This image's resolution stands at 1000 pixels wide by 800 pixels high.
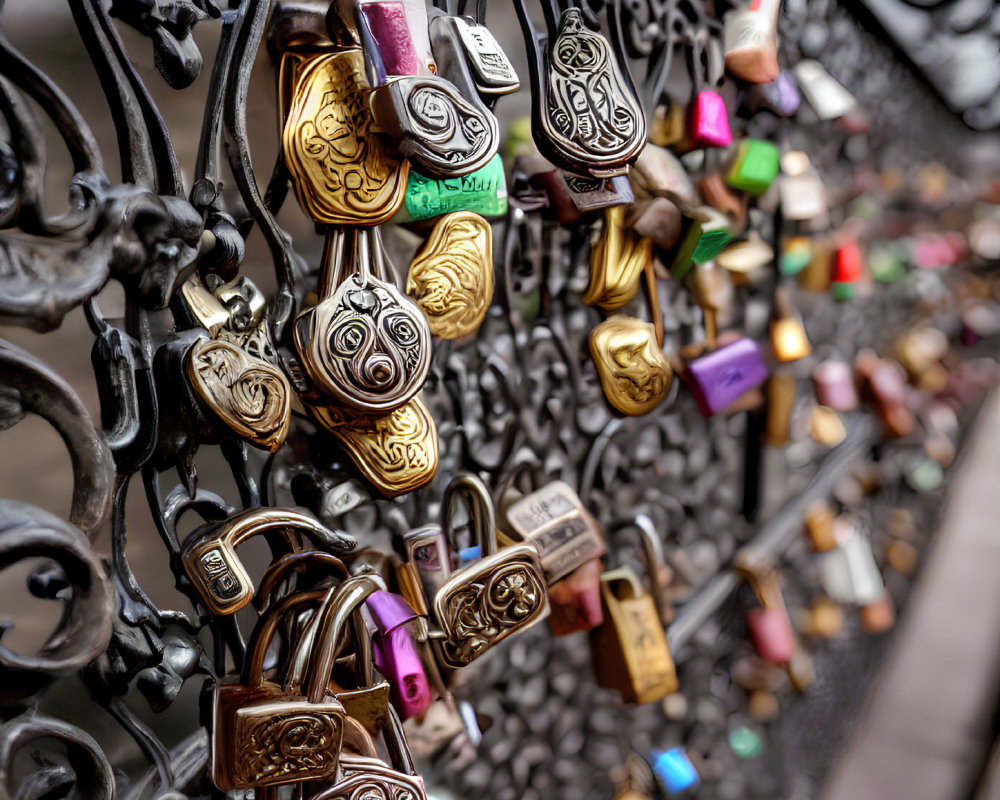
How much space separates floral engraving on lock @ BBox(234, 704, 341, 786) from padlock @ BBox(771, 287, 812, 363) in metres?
0.52

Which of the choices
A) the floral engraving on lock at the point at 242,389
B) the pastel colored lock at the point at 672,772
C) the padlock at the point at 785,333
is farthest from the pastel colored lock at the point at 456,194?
the pastel colored lock at the point at 672,772

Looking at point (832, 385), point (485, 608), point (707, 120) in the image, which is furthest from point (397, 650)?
point (832, 385)

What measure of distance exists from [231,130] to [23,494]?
18cm

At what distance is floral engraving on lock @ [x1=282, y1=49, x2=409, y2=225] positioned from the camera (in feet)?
1.28

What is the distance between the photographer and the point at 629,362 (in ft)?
1.84

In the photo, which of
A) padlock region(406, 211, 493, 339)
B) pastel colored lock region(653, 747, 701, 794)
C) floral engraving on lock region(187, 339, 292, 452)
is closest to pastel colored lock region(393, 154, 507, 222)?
padlock region(406, 211, 493, 339)

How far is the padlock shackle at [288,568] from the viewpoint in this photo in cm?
39

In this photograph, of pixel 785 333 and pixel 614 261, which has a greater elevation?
pixel 614 261

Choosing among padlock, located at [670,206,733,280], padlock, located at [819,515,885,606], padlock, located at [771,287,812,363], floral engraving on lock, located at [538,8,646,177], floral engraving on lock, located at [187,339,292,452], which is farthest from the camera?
padlock, located at [819,515,885,606]

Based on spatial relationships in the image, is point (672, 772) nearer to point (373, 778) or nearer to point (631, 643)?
point (631, 643)

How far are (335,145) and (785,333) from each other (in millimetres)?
468

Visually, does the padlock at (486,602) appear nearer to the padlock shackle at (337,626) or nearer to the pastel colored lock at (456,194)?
the padlock shackle at (337,626)

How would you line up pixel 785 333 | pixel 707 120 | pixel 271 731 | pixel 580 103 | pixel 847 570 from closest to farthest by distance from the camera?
1. pixel 271 731
2. pixel 580 103
3. pixel 707 120
4. pixel 785 333
5. pixel 847 570

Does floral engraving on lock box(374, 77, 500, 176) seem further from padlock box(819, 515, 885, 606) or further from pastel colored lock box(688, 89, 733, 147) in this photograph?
padlock box(819, 515, 885, 606)
